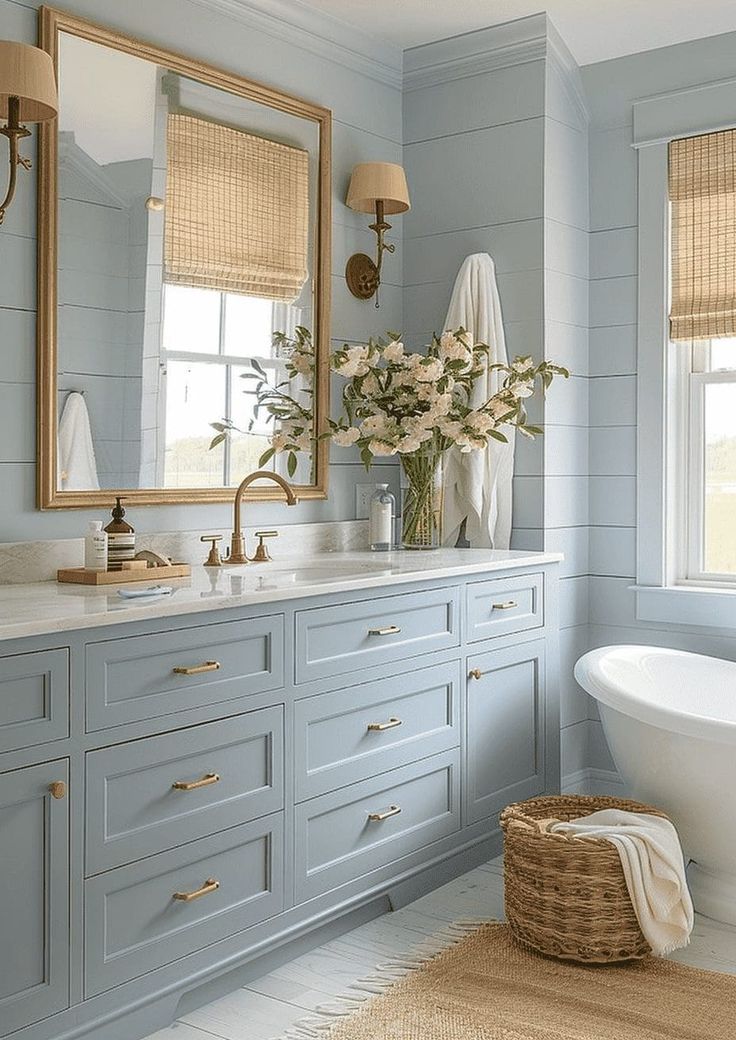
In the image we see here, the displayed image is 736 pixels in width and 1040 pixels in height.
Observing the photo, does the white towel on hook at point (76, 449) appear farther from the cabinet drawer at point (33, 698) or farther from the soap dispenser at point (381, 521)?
the soap dispenser at point (381, 521)

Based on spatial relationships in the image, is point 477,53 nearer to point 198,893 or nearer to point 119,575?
point 119,575

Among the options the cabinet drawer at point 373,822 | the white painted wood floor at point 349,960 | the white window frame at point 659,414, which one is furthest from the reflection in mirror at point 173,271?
the white painted wood floor at point 349,960

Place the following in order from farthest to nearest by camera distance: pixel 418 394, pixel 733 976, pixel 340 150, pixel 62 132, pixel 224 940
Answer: pixel 340 150
pixel 418 394
pixel 62 132
pixel 733 976
pixel 224 940

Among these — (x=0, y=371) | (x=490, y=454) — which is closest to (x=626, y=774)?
(x=490, y=454)

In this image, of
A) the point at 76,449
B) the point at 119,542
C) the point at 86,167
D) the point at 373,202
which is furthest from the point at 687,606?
the point at 86,167

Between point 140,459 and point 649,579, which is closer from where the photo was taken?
point 140,459

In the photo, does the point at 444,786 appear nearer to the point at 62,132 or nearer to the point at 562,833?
the point at 562,833

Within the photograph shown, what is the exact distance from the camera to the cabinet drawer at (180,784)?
7.27 ft

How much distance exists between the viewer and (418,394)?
139 inches

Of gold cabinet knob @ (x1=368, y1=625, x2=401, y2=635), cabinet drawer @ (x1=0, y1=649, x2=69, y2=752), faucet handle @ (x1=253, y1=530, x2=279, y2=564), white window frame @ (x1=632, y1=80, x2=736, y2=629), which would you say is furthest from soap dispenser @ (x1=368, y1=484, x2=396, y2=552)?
cabinet drawer @ (x1=0, y1=649, x2=69, y2=752)

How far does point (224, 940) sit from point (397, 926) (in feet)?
2.07

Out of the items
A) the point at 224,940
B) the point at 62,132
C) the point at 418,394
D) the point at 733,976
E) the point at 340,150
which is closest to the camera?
the point at 224,940

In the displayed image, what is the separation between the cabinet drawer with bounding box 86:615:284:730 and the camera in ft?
7.23

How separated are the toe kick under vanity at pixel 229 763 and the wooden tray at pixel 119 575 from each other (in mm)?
74
